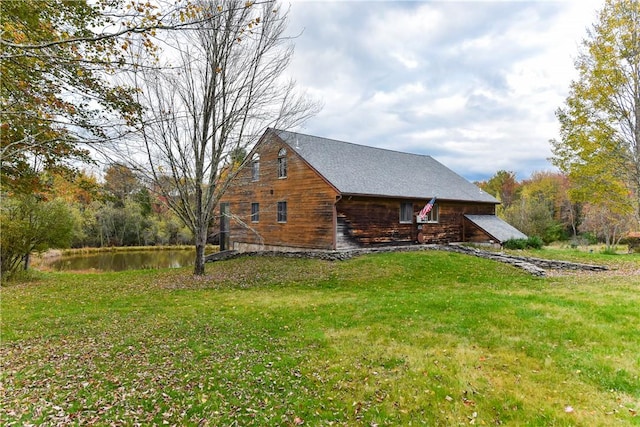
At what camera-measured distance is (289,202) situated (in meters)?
18.4

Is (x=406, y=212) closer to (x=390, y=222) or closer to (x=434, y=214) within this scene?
(x=390, y=222)

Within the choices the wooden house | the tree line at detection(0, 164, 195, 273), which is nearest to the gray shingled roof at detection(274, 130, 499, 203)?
the wooden house

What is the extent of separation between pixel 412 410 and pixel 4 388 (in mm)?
4945

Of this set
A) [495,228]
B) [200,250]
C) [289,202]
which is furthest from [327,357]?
[495,228]

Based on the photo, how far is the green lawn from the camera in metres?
3.68

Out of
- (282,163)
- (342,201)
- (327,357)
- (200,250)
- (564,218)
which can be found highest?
(282,163)

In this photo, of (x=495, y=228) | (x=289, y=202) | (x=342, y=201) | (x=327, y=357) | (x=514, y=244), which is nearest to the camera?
(x=327, y=357)

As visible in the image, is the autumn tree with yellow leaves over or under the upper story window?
over

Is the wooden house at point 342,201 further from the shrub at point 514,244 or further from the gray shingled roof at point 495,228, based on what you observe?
the shrub at point 514,244

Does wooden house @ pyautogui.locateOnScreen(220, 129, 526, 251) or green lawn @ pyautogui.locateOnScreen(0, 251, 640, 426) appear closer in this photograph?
green lawn @ pyautogui.locateOnScreen(0, 251, 640, 426)

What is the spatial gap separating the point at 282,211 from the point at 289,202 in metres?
0.88

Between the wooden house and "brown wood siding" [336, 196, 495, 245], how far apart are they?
0.17ft

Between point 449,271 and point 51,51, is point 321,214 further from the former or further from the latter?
point 51,51

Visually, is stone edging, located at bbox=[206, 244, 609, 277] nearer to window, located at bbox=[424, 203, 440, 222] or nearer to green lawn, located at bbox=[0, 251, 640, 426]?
window, located at bbox=[424, 203, 440, 222]
